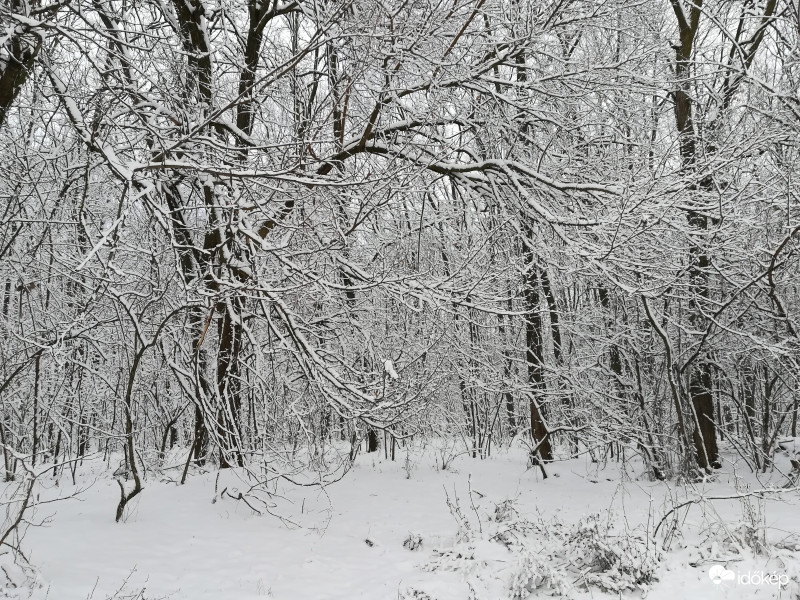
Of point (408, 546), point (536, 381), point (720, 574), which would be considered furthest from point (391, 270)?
point (536, 381)

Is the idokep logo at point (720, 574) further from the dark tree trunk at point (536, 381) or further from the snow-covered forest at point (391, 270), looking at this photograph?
the dark tree trunk at point (536, 381)

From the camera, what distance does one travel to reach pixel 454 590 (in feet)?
13.6

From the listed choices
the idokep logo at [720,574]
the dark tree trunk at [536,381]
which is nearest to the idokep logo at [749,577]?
the idokep logo at [720,574]

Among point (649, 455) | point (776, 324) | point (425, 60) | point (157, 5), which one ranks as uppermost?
point (157, 5)

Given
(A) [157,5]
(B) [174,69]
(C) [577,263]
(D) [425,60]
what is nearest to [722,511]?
(C) [577,263]

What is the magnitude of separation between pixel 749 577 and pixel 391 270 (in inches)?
131

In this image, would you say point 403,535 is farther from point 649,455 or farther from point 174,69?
point 174,69

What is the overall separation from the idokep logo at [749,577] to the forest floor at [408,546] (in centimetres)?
1

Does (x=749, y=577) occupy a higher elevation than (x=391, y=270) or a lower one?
lower

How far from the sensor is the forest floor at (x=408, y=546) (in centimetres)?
389

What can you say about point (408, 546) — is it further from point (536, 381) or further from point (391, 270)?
point (536, 381)

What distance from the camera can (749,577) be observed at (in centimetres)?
374

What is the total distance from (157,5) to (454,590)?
5.92 m

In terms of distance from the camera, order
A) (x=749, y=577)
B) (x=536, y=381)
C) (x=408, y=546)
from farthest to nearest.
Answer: (x=536, y=381), (x=408, y=546), (x=749, y=577)
